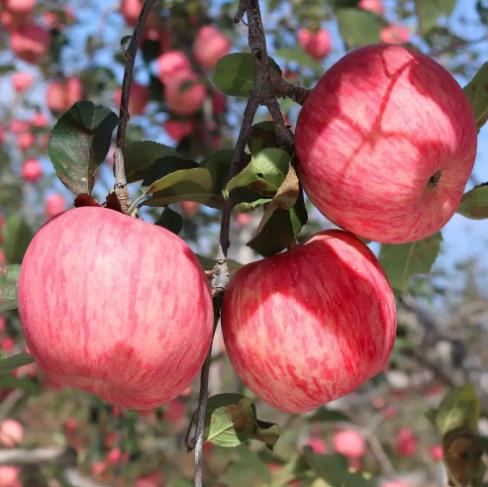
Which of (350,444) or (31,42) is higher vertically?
(31,42)

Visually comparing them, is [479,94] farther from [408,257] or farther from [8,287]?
[8,287]

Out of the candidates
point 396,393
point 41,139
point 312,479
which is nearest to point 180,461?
point 396,393

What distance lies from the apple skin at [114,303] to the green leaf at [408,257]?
1.28ft

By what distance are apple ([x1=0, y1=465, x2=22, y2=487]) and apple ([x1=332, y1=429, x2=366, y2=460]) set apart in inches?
51.3

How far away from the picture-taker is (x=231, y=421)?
2.73 feet

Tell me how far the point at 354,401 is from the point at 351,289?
246cm

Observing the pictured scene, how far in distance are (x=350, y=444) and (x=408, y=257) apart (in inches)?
87.5

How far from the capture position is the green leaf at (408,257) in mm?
1029

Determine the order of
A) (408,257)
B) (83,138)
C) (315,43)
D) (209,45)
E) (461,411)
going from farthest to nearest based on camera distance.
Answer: (315,43), (209,45), (461,411), (408,257), (83,138)

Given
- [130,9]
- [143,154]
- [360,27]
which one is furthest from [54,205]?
[143,154]

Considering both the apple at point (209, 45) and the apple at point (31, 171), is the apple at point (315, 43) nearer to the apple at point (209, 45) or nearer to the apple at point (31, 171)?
the apple at point (209, 45)

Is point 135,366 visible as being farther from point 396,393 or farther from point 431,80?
point 396,393

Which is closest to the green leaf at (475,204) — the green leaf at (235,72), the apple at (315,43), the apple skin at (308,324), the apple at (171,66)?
the apple skin at (308,324)

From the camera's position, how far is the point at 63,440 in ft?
9.19
